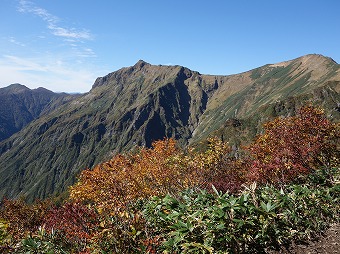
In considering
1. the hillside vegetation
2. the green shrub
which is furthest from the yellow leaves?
the green shrub

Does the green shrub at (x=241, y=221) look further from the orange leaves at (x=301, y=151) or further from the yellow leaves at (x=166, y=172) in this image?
the yellow leaves at (x=166, y=172)

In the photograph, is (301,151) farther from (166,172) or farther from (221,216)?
(221,216)

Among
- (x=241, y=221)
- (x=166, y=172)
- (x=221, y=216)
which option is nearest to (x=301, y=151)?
(x=166, y=172)

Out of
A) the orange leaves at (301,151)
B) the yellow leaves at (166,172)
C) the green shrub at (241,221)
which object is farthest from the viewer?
the yellow leaves at (166,172)

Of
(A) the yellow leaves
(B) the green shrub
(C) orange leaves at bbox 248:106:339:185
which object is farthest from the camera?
(A) the yellow leaves

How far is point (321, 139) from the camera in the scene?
17.1 meters

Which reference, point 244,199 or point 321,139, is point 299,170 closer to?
point 321,139

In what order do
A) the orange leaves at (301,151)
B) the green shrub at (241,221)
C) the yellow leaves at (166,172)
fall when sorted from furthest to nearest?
the yellow leaves at (166,172) < the orange leaves at (301,151) < the green shrub at (241,221)

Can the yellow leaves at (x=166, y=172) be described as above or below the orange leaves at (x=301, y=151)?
below

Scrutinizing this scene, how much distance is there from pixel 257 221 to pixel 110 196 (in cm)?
543

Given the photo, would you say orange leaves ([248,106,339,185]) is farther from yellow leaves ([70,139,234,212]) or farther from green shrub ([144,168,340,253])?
yellow leaves ([70,139,234,212])

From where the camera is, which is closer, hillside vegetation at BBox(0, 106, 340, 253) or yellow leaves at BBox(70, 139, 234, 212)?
hillside vegetation at BBox(0, 106, 340, 253)

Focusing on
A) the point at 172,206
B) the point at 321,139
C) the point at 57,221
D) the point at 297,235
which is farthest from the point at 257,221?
the point at 321,139

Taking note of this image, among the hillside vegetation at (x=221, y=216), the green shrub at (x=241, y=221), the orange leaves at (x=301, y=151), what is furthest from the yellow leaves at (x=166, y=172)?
the green shrub at (x=241, y=221)
